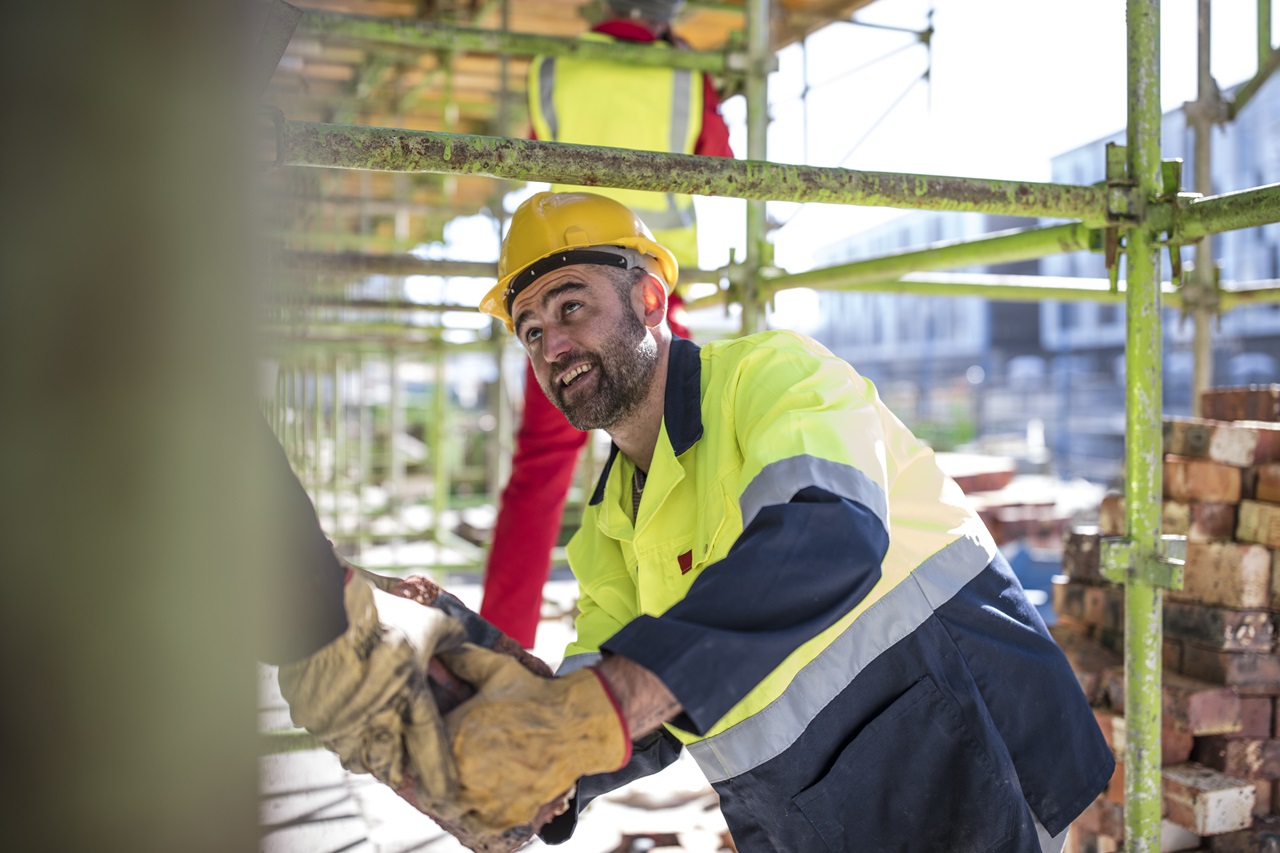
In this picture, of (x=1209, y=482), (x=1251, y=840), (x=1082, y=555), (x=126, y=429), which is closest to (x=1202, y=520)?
(x=1209, y=482)

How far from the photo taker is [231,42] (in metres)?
0.72

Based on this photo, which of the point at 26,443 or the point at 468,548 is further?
the point at 468,548

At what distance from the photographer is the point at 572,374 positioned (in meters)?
2.02

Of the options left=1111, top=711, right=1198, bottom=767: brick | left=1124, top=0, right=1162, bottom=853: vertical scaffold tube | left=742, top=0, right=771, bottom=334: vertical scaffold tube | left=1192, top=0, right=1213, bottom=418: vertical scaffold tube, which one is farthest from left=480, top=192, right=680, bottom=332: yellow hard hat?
left=1192, top=0, right=1213, bottom=418: vertical scaffold tube

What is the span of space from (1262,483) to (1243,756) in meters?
0.86

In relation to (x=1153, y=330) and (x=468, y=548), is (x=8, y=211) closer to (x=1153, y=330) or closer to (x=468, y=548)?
(x=1153, y=330)

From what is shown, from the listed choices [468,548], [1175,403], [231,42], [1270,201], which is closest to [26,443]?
[231,42]

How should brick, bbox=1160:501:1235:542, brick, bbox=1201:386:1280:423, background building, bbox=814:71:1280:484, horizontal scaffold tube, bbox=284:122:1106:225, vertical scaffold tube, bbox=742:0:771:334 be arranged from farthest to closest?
background building, bbox=814:71:1280:484
vertical scaffold tube, bbox=742:0:771:334
brick, bbox=1201:386:1280:423
brick, bbox=1160:501:1235:542
horizontal scaffold tube, bbox=284:122:1106:225

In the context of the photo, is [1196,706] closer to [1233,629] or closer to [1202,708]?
[1202,708]

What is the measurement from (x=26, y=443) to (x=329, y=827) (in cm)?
278

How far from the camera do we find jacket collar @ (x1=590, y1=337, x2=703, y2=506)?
1.87 metres

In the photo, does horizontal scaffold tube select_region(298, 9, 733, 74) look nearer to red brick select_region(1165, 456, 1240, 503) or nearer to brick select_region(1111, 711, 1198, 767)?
red brick select_region(1165, 456, 1240, 503)

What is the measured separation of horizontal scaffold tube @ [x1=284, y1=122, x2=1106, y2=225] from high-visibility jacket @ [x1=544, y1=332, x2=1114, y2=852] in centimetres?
35

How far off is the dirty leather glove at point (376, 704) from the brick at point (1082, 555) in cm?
294
